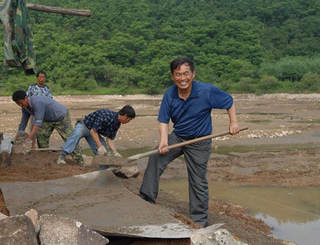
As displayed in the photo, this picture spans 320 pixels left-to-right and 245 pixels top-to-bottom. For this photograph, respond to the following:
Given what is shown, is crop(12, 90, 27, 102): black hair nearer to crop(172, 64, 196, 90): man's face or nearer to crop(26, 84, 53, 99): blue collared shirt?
crop(26, 84, 53, 99): blue collared shirt

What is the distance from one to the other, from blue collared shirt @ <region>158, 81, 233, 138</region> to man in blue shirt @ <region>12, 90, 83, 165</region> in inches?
104

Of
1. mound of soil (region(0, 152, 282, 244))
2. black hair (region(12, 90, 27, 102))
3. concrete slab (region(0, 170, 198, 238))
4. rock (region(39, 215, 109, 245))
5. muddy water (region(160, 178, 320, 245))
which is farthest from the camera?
black hair (region(12, 90, 27, 102))

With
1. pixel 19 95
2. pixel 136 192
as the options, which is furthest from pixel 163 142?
pixel 19 95

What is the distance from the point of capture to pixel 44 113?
6.82 m

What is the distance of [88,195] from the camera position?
4539 millimetres

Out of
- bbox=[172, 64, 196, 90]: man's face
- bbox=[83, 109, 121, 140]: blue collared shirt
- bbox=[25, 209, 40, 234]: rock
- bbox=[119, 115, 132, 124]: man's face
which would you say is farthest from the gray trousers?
bbox=[25, 209, 40, 234]: rock

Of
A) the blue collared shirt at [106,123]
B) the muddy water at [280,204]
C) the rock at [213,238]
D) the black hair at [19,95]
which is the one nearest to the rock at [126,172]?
the blue collared shirt at [106,123]

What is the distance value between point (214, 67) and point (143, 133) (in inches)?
976

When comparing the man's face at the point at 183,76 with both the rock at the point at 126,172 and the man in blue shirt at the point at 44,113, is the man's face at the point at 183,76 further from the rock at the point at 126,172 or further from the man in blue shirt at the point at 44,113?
the man in blue shirt at the point at 44,113

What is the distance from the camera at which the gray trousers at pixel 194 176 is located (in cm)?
454

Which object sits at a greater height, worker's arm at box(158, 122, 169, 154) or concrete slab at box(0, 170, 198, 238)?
worker's arm at box(158, 122, 169, 154)

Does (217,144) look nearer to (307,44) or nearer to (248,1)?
(307,44)

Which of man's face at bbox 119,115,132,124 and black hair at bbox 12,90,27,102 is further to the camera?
black hair at bbox 12,90,27,102

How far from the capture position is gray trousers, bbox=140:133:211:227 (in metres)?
4.54
